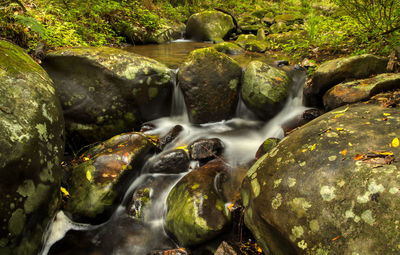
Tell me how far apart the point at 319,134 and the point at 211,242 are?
72.1 inches

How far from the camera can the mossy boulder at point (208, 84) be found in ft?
15.5

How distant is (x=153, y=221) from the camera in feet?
10.6

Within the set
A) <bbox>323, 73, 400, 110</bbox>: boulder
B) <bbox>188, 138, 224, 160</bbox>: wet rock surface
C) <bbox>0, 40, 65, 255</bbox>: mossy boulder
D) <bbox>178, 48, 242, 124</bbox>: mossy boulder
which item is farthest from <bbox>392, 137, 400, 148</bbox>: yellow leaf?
<bbox>0, 40, 65, 255</bbox>: mossy boulder

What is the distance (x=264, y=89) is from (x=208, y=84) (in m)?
1.24

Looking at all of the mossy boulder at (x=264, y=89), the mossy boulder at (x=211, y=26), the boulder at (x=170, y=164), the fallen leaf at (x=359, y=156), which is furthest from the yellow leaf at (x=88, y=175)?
the mossy boulder at (x=211, y=26)

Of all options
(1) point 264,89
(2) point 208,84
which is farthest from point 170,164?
(1) point 264,89

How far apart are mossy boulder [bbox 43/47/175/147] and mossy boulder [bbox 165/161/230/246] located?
2.22m

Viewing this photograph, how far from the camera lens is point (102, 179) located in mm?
3279

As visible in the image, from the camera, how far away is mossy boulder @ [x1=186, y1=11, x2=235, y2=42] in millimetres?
10945

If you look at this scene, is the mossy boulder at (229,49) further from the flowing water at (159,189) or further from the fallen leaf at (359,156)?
the fallen leaf at (359,156)

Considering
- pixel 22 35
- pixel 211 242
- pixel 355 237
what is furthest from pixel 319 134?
pixel 22 35

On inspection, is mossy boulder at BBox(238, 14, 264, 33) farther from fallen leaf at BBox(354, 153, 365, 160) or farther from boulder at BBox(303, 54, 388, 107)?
fallen leaf at BBox(354, 153, 365, 160)

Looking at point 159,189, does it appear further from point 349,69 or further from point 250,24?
point 250,24

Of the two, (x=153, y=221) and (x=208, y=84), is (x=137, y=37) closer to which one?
(x=208, y=84)
